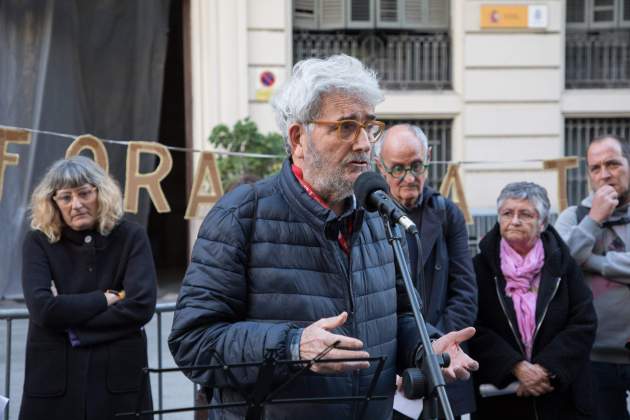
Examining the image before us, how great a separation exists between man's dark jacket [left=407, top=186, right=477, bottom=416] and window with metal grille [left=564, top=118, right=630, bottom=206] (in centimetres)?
789

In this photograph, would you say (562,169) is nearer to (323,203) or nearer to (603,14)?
(603,14)

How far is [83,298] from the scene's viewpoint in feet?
14.6

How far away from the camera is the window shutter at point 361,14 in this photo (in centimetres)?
1169

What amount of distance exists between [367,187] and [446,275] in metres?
2.01

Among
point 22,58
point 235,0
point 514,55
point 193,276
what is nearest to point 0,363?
point 22,58

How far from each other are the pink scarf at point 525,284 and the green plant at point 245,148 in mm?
4916

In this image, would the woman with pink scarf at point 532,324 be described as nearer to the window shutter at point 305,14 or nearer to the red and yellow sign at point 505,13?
the red and yellow sign at point 505,13

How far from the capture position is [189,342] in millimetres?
2668

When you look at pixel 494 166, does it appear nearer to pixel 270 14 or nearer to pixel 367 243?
pixel 270 14

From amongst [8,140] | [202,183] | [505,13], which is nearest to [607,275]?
[202,183]

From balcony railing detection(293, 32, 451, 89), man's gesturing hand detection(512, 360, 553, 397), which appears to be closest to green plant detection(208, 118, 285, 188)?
balcony railing detection(293, 32, 451, 89)

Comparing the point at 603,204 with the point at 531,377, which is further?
the point at 603,204

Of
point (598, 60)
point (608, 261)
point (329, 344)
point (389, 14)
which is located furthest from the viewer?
point (598, 60)

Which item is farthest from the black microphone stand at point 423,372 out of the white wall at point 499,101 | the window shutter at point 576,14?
the window shutter at point 576,14
